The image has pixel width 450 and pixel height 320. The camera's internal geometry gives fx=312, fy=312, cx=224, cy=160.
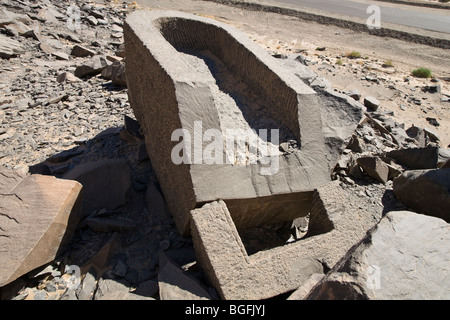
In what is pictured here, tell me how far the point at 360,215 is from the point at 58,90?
4.99 m

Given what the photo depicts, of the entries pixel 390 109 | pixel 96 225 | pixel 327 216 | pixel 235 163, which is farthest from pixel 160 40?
pixel 390 109

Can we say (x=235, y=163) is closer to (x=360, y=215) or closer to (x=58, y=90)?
(x=360, y=215)

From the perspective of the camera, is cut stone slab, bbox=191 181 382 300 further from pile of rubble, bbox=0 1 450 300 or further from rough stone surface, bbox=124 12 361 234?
rough stone surface, bbox=124 12 361 234

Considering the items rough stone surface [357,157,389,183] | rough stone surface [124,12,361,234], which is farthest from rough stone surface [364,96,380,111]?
rough stone surface [357,157,389,183]

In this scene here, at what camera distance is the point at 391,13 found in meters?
11.6

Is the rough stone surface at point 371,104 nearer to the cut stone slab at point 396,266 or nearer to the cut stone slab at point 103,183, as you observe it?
the cut stone slab at point 396,266

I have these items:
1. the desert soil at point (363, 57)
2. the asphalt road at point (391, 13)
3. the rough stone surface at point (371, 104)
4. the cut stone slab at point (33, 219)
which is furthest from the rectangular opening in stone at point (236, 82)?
the asphalt road at point (391, 13)

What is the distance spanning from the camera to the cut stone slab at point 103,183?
3008mm

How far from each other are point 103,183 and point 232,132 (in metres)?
1.38

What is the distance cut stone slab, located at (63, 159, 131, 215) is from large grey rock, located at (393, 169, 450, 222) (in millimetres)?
2658

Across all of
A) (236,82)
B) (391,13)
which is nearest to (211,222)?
(236,82)

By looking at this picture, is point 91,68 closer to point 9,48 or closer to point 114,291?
point 9,48

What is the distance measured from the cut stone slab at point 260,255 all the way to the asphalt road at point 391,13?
10279mm

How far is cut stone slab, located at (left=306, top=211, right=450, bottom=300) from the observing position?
4.86 ft
